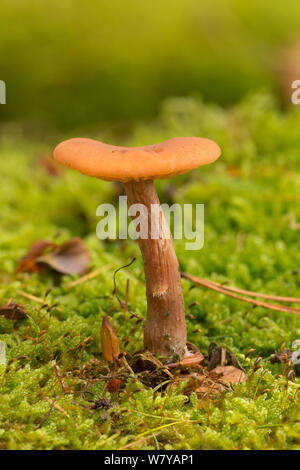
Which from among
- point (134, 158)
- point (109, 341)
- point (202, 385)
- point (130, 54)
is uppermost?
point (130, 54)

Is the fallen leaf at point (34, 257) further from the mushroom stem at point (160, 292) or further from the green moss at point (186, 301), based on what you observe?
the mushroom stem at point (160, 292)

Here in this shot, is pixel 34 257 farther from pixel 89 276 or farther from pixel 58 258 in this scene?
pixel 89 276

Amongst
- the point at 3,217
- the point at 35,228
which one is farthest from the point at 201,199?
the point at 3,217

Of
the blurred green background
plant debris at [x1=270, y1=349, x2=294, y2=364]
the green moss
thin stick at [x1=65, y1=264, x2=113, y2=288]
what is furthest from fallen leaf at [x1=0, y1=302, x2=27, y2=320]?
the blurred green background

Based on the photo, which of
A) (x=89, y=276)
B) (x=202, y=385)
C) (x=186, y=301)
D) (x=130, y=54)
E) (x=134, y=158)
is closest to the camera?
(x=134, y=158)

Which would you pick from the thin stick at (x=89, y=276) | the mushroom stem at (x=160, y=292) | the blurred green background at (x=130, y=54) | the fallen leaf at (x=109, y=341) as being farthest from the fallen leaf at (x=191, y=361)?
the blurred green background at (x=130, y=54)

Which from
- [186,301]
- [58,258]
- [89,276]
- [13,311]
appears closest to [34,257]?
[58,258]

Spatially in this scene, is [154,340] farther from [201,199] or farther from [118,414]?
[201,199]
